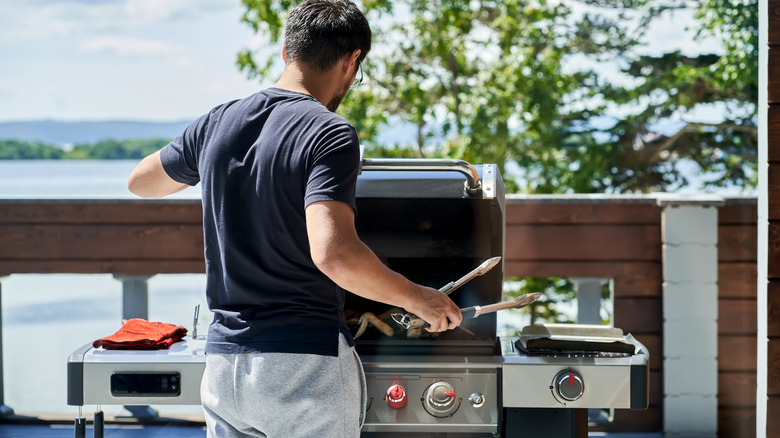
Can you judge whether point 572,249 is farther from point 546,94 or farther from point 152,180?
point 546,94

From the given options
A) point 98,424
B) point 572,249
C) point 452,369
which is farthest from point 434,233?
point 572,249

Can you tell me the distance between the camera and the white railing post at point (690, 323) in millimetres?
2748

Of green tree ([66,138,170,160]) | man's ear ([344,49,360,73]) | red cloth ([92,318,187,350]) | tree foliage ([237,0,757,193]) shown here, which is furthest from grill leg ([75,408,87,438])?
tree foliage ([237,0,757,193])

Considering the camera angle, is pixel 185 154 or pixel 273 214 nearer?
pixel 273 214

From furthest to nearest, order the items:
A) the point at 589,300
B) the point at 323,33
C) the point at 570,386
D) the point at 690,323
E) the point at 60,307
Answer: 1. the point at 60,307
2. the point at 589,300
3. the point at 690,323
4. the point at 570,386
5. the point at 323,33

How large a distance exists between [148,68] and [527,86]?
6.97m

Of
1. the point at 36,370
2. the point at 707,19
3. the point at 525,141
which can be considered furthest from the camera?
the point at 525,141

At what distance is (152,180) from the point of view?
1.51m

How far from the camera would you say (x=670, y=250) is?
2760mm

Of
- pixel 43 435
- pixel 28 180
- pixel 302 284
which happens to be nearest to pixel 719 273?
pixel 302 284

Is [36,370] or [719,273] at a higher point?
[719,273]

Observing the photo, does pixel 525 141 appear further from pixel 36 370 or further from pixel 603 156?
pixel 36 370

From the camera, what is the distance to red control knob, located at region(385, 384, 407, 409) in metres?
1.53

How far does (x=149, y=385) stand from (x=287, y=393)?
20.0 inches
